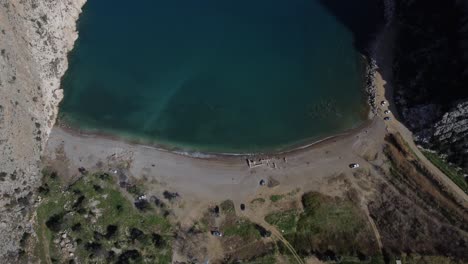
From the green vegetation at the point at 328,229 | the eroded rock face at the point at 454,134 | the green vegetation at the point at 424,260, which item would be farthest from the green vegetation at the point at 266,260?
the eroded rock face at the point at 454,134

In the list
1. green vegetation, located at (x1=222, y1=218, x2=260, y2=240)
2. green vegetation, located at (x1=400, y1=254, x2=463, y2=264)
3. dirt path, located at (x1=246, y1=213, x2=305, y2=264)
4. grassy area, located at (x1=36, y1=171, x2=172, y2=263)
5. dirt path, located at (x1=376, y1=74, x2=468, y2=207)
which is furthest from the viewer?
dirt path, located at (x1=376, y1=74, x2=468, y2=207)

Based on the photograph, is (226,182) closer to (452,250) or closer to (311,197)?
(311,197)

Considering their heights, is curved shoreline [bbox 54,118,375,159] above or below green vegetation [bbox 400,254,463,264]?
above

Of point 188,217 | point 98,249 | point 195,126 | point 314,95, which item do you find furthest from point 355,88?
point 98,249

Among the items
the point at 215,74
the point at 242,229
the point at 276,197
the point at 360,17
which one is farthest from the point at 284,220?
the point at 360,17

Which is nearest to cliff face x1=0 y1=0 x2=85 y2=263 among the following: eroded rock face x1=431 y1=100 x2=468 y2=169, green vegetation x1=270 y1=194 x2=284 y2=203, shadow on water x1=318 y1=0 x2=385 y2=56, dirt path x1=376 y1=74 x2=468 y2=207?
green vegetation x1=270 y1=194 x2=284 y2=203

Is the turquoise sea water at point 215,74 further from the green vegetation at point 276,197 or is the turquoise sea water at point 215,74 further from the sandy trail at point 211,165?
the green vegetation at point 276,197

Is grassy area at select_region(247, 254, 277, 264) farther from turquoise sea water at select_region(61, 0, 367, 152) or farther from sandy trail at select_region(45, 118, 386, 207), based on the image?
turquoise sea water at select_region(61, 0, 367, 152)
